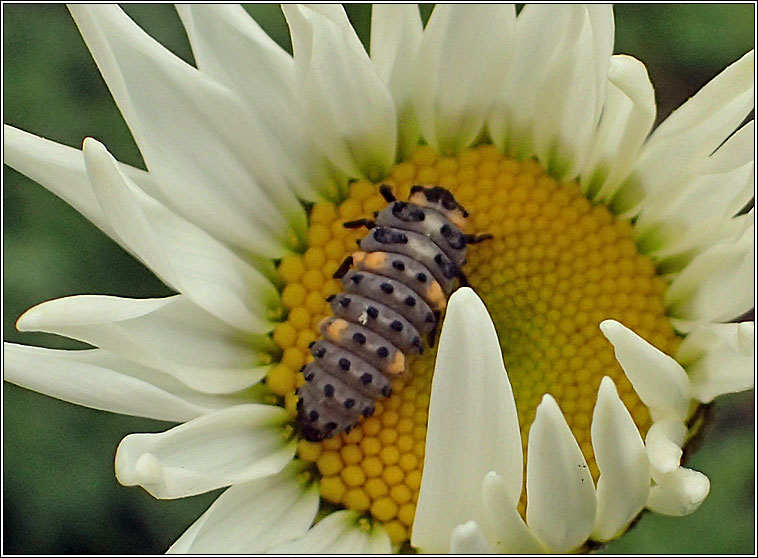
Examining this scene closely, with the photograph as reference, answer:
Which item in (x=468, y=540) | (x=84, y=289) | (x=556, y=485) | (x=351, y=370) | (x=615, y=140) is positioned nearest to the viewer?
(x=468, y=540)

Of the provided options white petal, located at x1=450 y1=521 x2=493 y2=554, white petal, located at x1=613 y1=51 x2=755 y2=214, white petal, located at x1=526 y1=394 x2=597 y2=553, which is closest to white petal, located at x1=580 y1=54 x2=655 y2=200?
white petal, located at x1=613 y1=51 x2=755 y2=214

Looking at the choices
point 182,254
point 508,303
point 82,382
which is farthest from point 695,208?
point 82,382

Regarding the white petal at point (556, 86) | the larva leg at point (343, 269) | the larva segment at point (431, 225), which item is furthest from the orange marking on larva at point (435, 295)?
the white petal at point (556, 86)

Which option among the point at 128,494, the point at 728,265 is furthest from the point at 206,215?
the point at 128,494

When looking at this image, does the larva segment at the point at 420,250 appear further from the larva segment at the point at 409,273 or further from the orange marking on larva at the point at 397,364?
the orange marking on larva at the point at 397,364

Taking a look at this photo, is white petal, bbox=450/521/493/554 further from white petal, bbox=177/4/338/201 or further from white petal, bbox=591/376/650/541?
white petal, bbox=177/4/338/201

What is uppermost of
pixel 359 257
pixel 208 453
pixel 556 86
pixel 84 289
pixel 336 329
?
pixel 556 86

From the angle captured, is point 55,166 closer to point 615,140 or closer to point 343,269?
point 343,269
